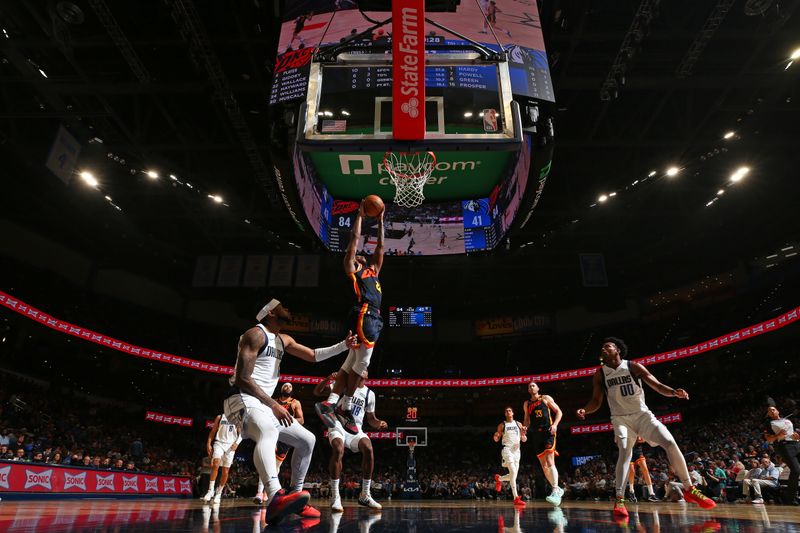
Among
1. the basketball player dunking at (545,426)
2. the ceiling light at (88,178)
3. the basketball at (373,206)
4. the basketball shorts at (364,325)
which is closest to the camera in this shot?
the basketball at (373,206)

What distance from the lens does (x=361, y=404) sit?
8438 millimetres

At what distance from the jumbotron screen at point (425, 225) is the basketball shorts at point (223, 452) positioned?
5.11m

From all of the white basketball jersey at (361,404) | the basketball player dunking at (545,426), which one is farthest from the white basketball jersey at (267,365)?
the basketball player dunking at (545,426)

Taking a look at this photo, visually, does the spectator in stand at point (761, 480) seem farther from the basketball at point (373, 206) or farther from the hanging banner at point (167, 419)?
the hanging banner at point (167, 419)

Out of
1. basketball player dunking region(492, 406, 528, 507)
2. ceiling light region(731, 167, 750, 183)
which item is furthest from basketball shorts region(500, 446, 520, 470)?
ceiling light region(731, 167, 750, 183)

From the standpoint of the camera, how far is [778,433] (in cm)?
973

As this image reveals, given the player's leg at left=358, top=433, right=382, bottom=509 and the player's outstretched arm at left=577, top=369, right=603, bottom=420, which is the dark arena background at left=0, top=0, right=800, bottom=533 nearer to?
the player's leg at left=358, top=433, right=382, bottom=509

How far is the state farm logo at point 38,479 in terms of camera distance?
10.8m

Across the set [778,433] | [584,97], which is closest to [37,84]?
[584,97]

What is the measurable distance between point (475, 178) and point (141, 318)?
22341mm

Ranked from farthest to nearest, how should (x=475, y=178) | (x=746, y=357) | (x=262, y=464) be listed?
(x=746, y=357)
(x=475, y=178)
(x=262, y=464)

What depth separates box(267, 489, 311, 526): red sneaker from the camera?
13.2ft

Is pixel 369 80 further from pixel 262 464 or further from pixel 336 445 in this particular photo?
→ pixel 262 464

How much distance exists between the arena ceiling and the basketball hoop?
4399mm
